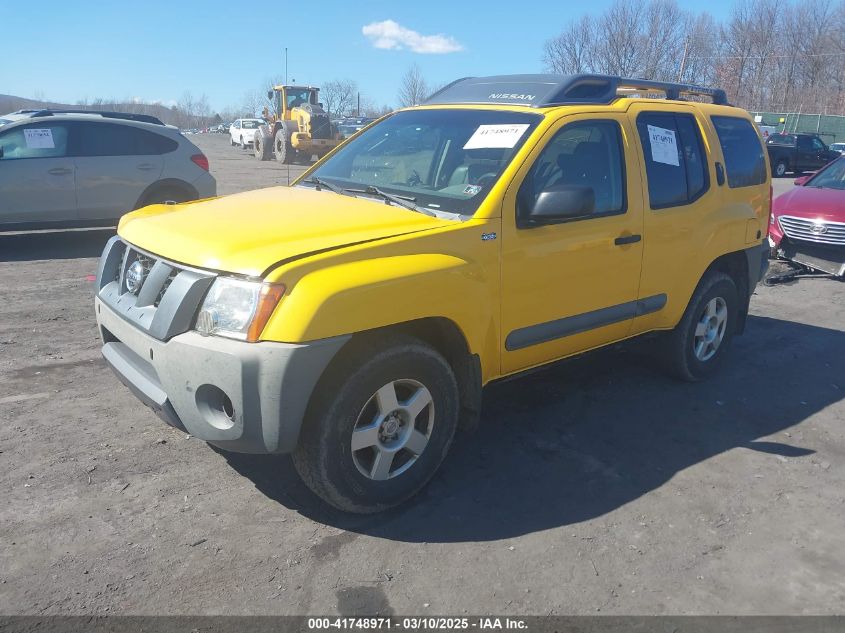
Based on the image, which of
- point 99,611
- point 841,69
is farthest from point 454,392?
point 841,69

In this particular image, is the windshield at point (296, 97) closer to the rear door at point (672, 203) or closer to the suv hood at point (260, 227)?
the rear door at point (672, 203)

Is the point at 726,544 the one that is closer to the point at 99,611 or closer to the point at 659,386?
the point at 659,386

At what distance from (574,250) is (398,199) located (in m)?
1.03

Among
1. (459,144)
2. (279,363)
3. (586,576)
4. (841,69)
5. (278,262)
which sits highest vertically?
(841,69)

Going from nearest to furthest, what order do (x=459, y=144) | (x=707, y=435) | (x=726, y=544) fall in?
1. (x=726, y=544)
2. (x=459, y=144)
3. (x=707, y=435)

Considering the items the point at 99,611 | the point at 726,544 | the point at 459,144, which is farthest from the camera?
the point at 459,144

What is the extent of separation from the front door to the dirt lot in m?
0.68

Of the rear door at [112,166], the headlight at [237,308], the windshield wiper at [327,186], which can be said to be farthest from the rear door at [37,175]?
the headlight at [237,308]

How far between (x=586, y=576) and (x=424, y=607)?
74 centimetres

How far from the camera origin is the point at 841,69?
64312 mm

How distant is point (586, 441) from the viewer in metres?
4.38

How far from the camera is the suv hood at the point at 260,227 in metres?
3.12

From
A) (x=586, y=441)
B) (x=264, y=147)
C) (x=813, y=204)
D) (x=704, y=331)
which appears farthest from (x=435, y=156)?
(x=264, y=147)

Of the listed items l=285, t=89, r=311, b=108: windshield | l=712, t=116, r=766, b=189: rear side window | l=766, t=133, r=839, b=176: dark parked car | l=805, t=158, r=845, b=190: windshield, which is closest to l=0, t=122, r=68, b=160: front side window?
l=712, t=116, r=766, b=189: rear side window
